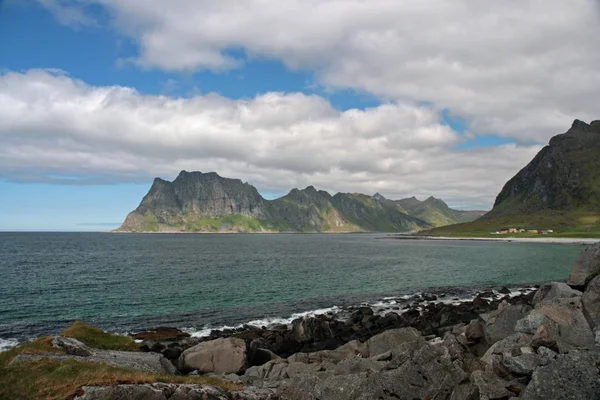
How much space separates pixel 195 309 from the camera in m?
51.7

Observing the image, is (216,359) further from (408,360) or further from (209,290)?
(209,290)

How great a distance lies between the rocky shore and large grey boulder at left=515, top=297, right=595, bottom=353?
0.05 metres

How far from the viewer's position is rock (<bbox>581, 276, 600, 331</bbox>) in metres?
21.2

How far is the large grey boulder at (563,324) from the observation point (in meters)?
19.0

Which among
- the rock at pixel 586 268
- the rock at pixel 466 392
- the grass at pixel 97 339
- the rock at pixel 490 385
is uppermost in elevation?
the rock at pixel 586 268

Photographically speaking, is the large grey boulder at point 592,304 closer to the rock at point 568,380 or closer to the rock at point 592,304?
the rock at point 592,304

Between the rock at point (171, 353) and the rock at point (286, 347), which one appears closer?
the rock at point (171, 353)

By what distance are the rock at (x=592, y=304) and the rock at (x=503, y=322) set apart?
423 centimetres

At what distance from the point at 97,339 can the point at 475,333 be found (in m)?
26.8

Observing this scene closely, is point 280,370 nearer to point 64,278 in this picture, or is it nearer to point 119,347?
point 119,347

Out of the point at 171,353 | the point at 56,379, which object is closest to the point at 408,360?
the point at 56,379

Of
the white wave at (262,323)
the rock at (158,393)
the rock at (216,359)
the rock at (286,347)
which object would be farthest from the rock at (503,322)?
the white wave at (262,323)

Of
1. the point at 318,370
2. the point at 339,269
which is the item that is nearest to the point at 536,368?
the point at 318,370

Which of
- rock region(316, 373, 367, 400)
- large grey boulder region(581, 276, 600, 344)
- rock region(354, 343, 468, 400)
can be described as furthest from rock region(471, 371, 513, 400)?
large grey boulder region(581, 276, 600, 344)
